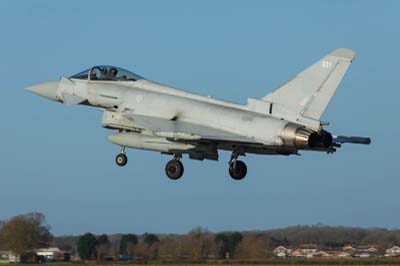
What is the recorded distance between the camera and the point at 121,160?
39.2 meters

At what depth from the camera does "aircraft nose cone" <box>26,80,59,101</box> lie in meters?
41.2

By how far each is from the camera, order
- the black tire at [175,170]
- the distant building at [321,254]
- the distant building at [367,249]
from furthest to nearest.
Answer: the distant building at [321,254] → the distant building at [367,249] → the black tire at [175,170]

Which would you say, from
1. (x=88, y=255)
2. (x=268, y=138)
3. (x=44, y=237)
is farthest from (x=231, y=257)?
(x=268, y=138)

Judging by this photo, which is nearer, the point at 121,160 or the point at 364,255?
the point at 121,160

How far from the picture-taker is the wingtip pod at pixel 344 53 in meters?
36.4

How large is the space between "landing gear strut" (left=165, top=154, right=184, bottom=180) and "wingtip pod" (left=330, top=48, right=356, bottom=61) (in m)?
6.49

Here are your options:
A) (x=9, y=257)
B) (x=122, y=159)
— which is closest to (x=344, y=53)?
(x=122, y=159)

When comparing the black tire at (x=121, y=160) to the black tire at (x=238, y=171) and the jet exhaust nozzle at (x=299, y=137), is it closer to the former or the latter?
the black tire at (x=238, y=171)

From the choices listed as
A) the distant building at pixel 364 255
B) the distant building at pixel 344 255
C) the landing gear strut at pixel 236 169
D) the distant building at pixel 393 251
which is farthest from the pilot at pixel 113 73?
the distant building at pixel 393 251

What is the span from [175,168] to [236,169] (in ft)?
6.82

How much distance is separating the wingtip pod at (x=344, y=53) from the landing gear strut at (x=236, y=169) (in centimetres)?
510

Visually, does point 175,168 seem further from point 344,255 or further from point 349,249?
point 349,249

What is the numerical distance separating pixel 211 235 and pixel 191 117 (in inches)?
828

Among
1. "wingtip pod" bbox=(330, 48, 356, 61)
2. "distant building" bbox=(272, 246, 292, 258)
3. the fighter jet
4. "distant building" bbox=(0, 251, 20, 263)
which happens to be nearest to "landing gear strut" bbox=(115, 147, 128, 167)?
the fighter jet
